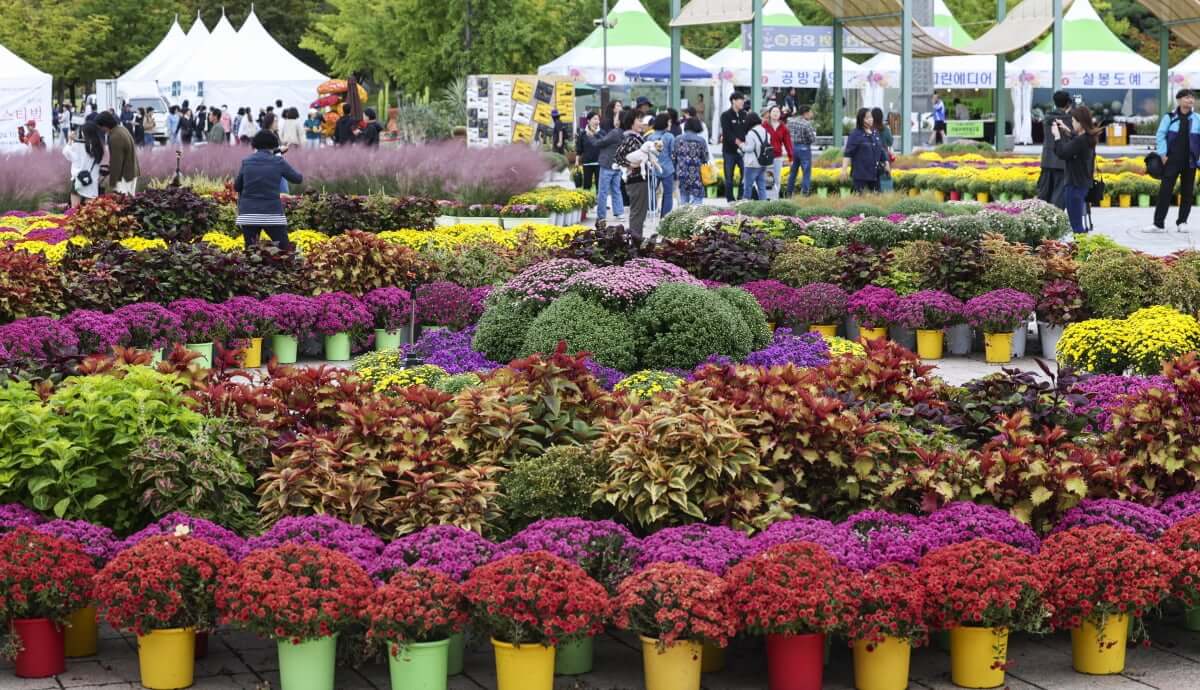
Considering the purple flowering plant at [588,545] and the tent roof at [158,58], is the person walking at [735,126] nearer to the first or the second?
the purple flowering plant at [588,545]

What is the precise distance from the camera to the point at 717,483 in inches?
248

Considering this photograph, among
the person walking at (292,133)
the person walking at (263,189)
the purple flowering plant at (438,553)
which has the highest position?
the person walking at (292,133)

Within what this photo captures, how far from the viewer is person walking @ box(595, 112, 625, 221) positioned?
75.8 ft

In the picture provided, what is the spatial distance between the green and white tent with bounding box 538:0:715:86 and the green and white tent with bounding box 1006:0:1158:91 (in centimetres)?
932

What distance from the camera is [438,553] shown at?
5.68m

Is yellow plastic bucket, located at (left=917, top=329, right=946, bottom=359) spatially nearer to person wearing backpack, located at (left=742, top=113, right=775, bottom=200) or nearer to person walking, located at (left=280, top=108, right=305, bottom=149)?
person wearing backpack, located at (left=742, top=113, right=775, bottom=200)

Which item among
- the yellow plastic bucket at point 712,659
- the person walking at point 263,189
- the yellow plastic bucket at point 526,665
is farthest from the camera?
the person walking at point 263,189

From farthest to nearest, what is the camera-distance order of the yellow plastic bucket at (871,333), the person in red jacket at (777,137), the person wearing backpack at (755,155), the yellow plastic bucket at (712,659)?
the person in red jacket at (777,137) → the person wearing backpack at (755,155) → the yellow plastic bucket at (871,333) → the yellow plastic bucket at (712,659)

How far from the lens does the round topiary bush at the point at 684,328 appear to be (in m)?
9.23

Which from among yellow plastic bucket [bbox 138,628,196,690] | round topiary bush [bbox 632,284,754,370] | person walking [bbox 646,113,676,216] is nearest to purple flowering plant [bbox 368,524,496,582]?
yellow plastic bucket [bbox 138,628,196,690]

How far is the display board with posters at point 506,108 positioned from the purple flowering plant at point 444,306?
19.1m

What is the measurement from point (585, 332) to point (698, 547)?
3.46m

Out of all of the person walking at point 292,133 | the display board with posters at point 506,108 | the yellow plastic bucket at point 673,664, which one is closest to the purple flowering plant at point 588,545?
the yellow plastic bucket at point 673,664

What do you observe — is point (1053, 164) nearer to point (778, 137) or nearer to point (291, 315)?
point (778, 137)
